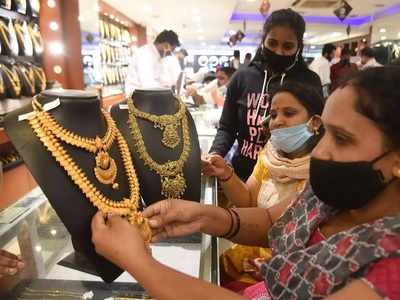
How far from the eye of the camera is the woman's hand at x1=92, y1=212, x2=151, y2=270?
1.88 ft

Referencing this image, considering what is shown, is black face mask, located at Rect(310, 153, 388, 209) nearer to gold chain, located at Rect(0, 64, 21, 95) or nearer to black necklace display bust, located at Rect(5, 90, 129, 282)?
black necklace display bust, located at Rect(5, 90, 129, 282)

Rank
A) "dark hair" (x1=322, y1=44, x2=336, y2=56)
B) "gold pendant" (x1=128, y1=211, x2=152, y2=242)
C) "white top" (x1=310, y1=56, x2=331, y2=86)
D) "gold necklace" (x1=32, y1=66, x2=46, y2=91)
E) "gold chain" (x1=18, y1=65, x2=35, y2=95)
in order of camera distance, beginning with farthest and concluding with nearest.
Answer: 1. "dark hair" (x1=322, y1=44, x2=336, y2=56)
2. "white top" (x1=310, y1=56, x2=331, y2=86)
3. "gold necklace" (x1=32, y1=66, x2=46, y2=91)
4. "gold chain" (x1=18, y1=65, x2=35, y2=95)
5. "gold pendant" (x1=128, y1=211, x2=152, y2=242)

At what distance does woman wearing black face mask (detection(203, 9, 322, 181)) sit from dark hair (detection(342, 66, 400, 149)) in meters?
0.77

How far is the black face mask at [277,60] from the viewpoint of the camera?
141cm

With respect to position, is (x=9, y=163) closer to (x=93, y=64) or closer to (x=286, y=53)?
(x=286, y=53)

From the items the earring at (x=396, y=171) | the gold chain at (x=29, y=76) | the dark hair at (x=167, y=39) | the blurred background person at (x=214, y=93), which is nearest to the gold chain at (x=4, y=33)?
the gold chain at (x=29, y=76)

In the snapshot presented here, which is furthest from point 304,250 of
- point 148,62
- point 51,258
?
point 148,62

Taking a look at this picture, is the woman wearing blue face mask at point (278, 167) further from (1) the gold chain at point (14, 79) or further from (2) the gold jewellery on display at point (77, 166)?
(1) the gold chain at point (14, 79)

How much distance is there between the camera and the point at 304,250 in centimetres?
67

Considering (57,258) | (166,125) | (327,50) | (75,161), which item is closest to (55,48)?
(166,125)

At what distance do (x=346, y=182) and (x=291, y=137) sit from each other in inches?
19.8

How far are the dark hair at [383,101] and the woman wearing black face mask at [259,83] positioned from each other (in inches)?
30.4

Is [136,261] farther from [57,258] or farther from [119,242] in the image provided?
[57,258]

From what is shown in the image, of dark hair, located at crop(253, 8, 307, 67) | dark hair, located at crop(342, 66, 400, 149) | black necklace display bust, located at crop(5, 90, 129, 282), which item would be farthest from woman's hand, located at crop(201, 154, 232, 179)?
dark hair, located at crop(342, 66, 400, 149)
